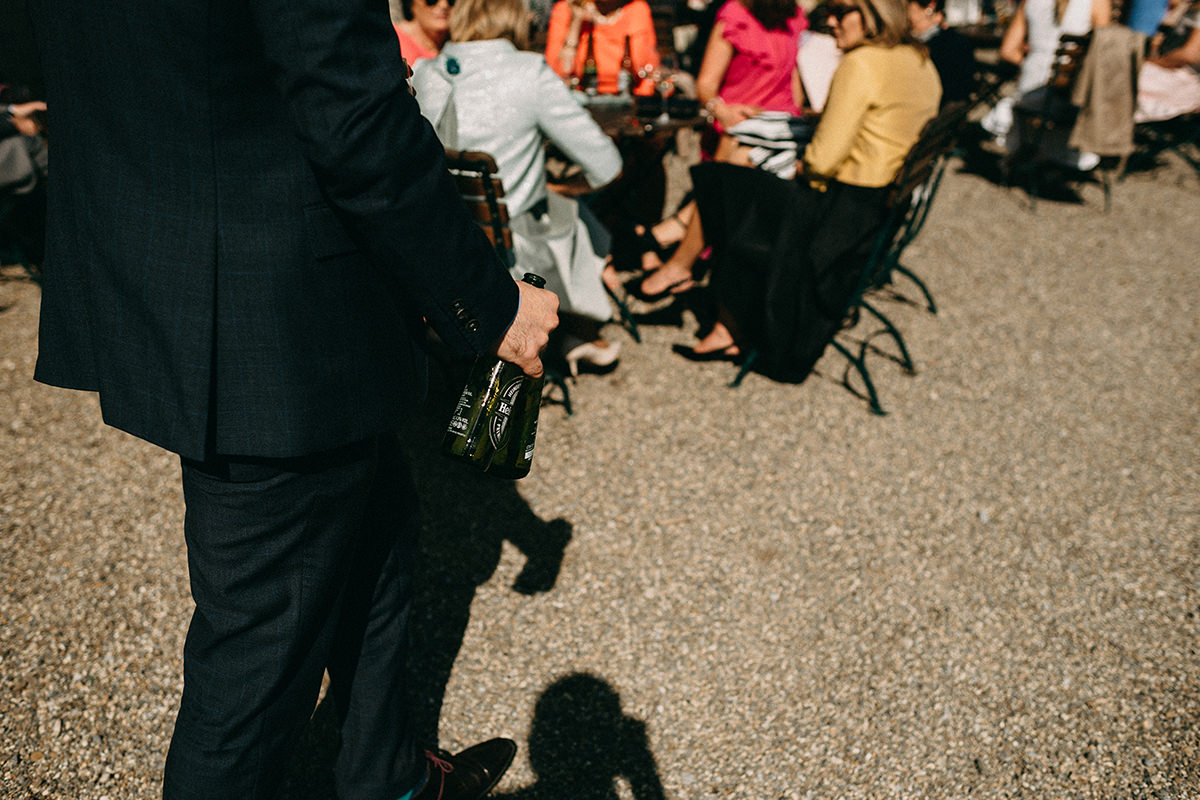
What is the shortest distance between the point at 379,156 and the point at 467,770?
1615 mm

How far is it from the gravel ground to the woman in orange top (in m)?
2.39

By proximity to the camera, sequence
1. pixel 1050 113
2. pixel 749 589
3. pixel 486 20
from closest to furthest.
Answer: pixel 749 589 → pixel 486 20 → pixel 1050 113

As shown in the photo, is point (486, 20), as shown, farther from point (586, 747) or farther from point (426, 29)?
point (586, 747)

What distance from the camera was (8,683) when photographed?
236cm

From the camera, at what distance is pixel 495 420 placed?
1.52 meters

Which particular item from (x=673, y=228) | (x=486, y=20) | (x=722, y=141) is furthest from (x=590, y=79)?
(x=486, y=20)

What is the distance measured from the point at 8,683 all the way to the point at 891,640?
9.57 feet

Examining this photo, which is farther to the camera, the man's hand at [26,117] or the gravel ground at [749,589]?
the man's hand at [26,117]

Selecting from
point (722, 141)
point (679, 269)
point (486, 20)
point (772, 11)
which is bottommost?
point (679, 269)

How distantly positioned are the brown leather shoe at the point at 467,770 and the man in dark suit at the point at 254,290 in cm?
48

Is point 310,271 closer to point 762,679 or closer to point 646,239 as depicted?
point 762,679

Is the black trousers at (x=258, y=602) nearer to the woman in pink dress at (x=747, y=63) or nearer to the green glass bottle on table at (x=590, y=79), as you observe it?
the woman in pink dress at (x=747, y=63)

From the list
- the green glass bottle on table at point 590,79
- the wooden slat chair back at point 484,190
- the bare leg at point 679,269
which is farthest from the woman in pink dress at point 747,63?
the wooden slat chair back at point 484,190

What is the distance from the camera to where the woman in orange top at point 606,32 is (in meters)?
5.25
